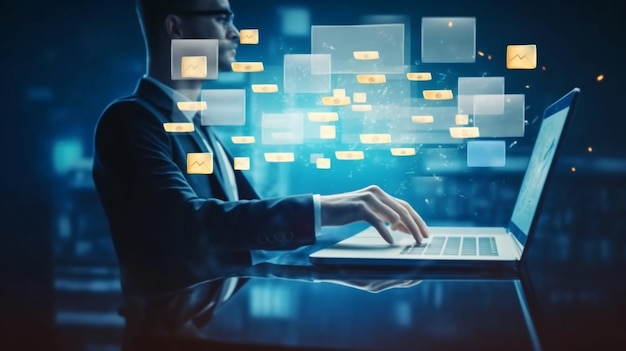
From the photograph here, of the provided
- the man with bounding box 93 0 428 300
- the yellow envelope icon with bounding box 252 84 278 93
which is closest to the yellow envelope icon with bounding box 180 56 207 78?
the man with bounding box 93 0 428 300

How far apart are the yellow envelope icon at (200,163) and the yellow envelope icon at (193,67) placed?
0.67 feet

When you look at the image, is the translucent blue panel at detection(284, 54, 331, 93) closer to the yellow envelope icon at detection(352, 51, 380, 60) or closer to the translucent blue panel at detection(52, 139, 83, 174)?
the yellow envelope icon at detection(352, 51, 380, 60)

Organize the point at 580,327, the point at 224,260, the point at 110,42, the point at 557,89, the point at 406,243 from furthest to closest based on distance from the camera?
the point at 110,42, the point at 557,89, the point at 224,260, the point at 406,243, the point at 580,327

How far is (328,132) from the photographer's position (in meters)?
1.37

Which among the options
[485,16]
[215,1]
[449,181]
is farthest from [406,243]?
[215,1]

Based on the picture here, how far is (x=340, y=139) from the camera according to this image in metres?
1.37

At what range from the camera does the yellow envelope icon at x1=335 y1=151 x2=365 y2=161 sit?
1.36 m

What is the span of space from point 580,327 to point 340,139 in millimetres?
791


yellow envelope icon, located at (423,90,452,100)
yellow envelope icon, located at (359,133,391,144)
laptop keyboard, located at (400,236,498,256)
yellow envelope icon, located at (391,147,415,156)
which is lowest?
laptop keyboard, located at (400,236,498,256)

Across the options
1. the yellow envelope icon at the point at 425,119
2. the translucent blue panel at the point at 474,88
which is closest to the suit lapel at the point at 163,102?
the yellow envelope icon at the point at 425,119

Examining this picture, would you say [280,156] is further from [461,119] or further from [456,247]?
[456,247]

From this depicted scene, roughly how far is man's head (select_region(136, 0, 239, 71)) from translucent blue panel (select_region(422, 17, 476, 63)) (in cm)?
47

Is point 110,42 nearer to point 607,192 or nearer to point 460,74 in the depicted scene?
point 460,74

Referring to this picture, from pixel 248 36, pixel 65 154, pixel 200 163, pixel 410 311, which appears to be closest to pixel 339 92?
pixel 248 36
